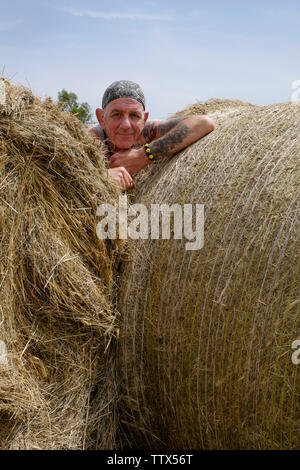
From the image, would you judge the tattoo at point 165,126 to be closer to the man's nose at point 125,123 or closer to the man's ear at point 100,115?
the man's nose at point 125,123

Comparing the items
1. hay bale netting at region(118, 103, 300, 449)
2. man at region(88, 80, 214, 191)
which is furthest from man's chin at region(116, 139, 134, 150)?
hay bale netting at region(118, 103, 300, 449)

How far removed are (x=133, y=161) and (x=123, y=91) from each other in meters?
0.60

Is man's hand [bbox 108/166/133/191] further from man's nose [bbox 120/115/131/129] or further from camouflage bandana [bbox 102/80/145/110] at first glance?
camouflage bandana [bbox 102/80/145/110]

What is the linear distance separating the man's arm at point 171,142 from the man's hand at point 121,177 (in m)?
0.11

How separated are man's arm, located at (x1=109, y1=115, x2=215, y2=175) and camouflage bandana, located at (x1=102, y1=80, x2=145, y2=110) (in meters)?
0.35

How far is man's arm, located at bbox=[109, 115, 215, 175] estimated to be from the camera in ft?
10.8

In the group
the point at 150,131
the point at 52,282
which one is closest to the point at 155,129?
the point at 150,131

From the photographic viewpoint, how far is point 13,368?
2621mm

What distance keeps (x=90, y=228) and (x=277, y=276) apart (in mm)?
1059

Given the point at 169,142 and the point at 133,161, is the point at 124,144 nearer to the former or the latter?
the point at 133,161

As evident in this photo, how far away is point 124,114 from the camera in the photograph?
377 cm

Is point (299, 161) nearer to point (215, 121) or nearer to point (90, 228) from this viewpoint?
point (215, 121)

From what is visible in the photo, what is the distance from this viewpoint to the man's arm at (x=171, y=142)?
130 inches
